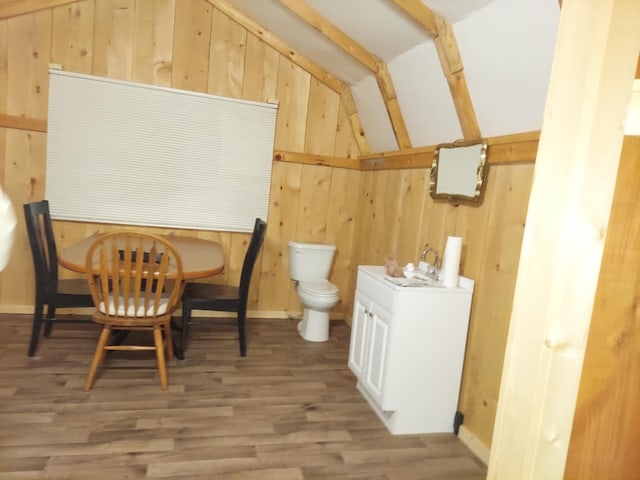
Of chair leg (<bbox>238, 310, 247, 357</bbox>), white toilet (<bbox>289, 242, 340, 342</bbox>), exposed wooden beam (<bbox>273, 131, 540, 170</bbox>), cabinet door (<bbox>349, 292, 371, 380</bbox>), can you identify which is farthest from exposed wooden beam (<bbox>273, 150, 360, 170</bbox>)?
cabinet door (<bbox>349, 292, 371, 380</bbox>)

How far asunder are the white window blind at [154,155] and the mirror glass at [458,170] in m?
1.65

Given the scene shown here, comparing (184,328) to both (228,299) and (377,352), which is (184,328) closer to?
(228,299)

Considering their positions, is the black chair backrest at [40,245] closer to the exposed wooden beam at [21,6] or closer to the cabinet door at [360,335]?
the exposed wooden beam at [21,6]

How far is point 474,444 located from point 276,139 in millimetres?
2758

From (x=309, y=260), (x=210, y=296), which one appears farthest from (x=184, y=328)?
(x=309, y=260)

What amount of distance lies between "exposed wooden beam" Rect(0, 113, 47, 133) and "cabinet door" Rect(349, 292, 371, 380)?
2748 millimetres

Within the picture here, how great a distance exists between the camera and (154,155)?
356cm

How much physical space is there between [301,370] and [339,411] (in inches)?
21.8

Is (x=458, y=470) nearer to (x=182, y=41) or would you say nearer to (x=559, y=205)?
(x=559, y=205)

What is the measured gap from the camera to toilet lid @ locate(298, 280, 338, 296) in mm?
3346

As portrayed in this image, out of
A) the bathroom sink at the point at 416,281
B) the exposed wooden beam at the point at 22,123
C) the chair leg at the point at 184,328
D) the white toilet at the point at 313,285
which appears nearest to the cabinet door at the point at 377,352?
the bathroom sink at the point at 416,281

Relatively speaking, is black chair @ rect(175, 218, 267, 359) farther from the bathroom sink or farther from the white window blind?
the bathroom sink

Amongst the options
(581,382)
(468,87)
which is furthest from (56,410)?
(468,87)

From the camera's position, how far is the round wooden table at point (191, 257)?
241 centimetres
